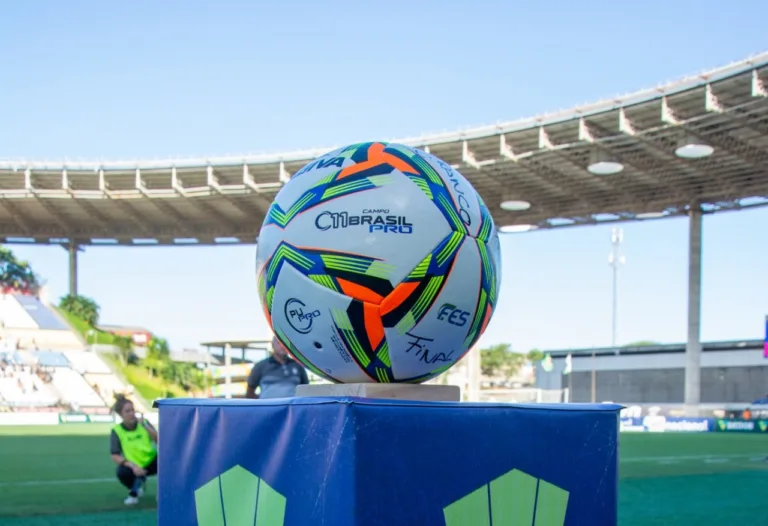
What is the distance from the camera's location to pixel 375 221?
10.1ft

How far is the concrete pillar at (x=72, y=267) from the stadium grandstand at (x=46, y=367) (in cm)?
189

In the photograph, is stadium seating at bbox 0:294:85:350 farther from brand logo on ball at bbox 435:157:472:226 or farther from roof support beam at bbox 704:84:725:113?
brand logo on ball at bbox 435:157:472:226

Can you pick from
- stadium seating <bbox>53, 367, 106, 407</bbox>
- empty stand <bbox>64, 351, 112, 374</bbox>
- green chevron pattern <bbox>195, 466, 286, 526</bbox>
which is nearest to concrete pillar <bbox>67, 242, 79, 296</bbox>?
empty stand <bbox>64, 351, 112, 374</bbox>

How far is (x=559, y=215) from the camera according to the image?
3922 centimetres

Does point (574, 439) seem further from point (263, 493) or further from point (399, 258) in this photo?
point (263, 493)

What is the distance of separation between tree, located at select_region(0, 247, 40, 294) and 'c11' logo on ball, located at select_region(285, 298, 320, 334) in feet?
182

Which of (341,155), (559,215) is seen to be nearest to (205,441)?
(341,155)

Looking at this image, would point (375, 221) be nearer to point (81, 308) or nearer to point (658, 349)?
point (658, 349)

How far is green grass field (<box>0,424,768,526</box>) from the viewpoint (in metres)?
7.20

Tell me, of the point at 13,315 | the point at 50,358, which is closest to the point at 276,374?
the point at 50,358

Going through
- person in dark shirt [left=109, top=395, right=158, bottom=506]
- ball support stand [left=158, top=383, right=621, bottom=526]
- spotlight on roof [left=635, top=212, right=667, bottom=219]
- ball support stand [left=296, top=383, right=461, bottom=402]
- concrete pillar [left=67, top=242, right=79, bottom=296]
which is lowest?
person in dark shirt [left=109, top=395, right=158, bottom=506]

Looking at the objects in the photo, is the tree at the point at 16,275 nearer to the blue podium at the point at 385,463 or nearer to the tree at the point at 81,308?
the tree at the point at 81,308

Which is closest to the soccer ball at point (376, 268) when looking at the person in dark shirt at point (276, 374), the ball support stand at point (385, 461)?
the ball support stand at point (385, 461)

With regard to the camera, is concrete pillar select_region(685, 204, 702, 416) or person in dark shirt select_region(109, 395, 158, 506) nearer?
person in dark shirt select_region(109, 395, 158, 506)
